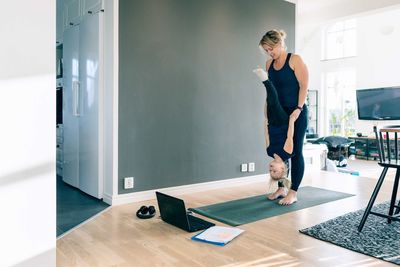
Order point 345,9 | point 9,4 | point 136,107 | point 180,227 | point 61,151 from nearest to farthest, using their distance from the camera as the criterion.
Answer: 1. point 9,4
2. point 180,227
3. point 136,107
4. point 61,151
5. point 345,9

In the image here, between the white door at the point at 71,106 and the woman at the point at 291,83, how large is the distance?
220 cm

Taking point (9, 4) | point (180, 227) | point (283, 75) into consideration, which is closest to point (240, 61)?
point (283, 75)

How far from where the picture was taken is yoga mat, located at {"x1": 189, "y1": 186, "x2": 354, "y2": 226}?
3.04 metres

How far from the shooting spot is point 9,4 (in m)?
1.61

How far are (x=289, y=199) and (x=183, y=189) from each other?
116 centimetres

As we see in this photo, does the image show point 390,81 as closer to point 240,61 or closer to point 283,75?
point 240,61

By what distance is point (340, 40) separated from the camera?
1055 centimetres

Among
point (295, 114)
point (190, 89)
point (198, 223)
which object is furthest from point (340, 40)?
point (198, 223)

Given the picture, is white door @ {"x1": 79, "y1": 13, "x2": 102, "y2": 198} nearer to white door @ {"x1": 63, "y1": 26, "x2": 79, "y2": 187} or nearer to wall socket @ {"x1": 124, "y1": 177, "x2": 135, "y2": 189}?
white door @ {"x1": 63, "y1": 26, "x2": 79, "y2": 187}

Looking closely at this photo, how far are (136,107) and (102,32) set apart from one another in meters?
0.83

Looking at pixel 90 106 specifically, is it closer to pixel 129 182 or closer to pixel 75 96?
pixel 75 96

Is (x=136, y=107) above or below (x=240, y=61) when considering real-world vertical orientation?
below

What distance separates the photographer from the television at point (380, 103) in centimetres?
732

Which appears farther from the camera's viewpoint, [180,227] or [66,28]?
[66,28]
